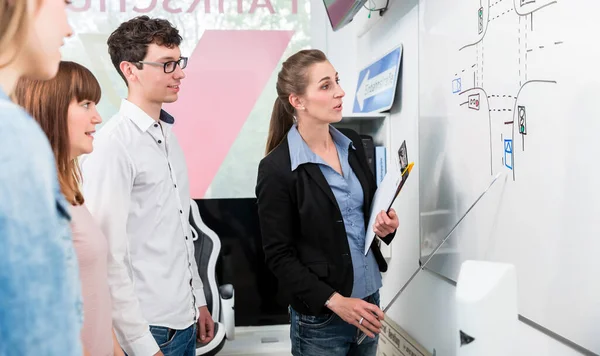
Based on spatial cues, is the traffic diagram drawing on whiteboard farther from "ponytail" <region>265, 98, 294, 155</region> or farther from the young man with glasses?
the young man with glasses

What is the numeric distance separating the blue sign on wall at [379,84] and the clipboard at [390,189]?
77cm

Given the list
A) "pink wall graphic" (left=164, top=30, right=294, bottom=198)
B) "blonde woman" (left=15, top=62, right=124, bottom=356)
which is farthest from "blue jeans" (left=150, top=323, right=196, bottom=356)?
"pink wall graphic" (left=164, top=30, right=294, bottom=198)

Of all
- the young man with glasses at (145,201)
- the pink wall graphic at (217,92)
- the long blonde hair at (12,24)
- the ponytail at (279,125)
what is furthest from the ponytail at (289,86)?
the pink wall graphic at (217,92)

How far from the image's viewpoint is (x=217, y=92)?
3125mm

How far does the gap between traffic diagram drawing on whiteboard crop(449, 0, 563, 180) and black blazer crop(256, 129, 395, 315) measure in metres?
0.47

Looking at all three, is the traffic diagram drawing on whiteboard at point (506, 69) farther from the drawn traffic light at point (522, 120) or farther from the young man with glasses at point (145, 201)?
the young man with glasses at point (145, 201)

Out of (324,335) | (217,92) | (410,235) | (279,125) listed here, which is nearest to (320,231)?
(324,335)

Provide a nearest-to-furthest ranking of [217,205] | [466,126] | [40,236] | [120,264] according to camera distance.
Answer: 1. [40,236]
2. [120,264]
3. [466,126]
4. [217,205]

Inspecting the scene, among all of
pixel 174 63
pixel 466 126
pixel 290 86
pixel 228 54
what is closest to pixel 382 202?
pixel 466 126

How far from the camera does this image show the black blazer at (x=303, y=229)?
4.42 ft

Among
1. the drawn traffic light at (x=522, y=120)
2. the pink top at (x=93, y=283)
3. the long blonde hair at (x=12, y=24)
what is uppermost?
the long blonde hair at (x=12, y=24)

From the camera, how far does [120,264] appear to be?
1.09m

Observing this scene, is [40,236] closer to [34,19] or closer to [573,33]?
[34,19]

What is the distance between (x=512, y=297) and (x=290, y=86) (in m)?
1.00
